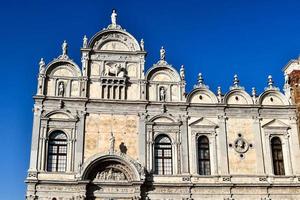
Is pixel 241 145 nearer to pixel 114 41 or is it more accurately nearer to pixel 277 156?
pixel 277 156

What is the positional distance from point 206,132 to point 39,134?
9530mm

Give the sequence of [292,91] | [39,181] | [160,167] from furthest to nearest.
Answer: [292,91]
[160,167]
[39,181]

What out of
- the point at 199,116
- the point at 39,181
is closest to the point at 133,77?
the point at 199,116

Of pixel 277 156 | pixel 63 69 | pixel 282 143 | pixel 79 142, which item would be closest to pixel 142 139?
pixel 79 142

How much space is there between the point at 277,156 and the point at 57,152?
41.9ft

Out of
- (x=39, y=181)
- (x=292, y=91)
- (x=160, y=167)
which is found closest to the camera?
(x=39, y=181)

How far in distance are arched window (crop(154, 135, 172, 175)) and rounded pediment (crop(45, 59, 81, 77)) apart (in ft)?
20.2

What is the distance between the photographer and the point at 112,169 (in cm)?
2611

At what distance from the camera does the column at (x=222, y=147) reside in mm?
27219

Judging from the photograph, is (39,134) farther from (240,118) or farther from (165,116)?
(240,118)

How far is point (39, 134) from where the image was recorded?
2639cm

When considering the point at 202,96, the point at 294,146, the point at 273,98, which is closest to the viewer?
the point at 294,146

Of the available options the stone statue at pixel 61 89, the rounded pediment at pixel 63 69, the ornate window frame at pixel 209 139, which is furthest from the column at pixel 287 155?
the stone statue at pixel 61 89

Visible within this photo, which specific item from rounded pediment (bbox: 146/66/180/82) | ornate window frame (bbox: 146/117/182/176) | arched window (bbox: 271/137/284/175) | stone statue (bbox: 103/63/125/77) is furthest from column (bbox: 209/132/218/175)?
stone statue (bbox: 103/63/125/77)
